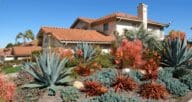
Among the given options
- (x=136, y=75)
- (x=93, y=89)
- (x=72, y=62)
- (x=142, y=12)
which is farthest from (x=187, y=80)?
(x=142, y=12)

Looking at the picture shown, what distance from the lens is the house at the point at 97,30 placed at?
30.2 metres

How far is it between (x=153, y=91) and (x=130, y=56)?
604 centimetres

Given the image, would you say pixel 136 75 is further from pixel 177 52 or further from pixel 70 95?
pixel 70 95

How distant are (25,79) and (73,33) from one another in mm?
18178

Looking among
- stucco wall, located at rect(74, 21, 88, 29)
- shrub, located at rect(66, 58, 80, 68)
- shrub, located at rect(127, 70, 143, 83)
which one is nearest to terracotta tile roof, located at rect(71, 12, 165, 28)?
stucco wall, located at rect(74, 21, 88, 29)

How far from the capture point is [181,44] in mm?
14773

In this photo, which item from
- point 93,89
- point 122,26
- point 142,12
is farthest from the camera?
point 142,12

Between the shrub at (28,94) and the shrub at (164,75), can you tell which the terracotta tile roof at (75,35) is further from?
the shrub at (28,94)

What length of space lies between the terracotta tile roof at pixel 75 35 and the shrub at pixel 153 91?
19.5m

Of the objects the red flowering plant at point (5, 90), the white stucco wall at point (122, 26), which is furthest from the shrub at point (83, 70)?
the white stucco wall at point (122, 26)

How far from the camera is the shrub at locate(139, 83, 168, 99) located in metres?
10.0

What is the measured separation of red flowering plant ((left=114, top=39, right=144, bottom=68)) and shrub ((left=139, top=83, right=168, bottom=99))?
5.21 m

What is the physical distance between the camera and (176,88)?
35.7ft

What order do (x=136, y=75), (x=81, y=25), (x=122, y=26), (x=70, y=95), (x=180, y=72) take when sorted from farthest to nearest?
(x=81, y=25)
(x=122, y=26)
(x=180, y=72)
(x=136, y=75)
(x=70, y=95)
